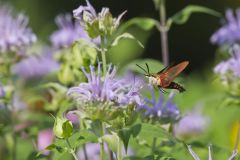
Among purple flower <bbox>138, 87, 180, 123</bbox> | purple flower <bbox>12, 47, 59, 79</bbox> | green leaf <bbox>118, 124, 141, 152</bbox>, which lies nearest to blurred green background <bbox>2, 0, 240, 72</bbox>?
purple flower <bbox>12, 47, 59, 79</bbox>

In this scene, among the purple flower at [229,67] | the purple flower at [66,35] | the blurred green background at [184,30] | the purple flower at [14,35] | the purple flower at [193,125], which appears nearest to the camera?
the purple flower at [229,67]

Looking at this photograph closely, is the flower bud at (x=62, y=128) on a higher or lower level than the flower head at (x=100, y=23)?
lower

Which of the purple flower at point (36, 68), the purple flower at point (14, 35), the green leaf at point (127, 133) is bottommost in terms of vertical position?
the purple flower at point (36, 68)

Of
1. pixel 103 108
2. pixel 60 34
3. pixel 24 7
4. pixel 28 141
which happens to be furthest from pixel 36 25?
pixel 103 108

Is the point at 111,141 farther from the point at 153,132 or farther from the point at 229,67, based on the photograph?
the point at 229,67

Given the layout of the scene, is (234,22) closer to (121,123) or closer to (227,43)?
(227,43)

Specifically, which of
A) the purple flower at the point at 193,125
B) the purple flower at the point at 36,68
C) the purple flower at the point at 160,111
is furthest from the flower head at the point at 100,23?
the purple flower at the point at 36,68

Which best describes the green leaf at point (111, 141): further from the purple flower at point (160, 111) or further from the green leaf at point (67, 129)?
the purple flower at point (160, 111)

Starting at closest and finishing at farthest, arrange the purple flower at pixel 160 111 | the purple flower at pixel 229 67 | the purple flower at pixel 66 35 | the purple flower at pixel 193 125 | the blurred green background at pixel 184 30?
1. the purple flower at pixel 160 111
2. the purple flower at pixel 229 67
3. the purple flower at pixel 66 35
4. the purple flower at pixel 193 125
5. the blurred green background at pixel 184 30

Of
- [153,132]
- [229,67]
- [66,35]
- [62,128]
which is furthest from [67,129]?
[66,35]
